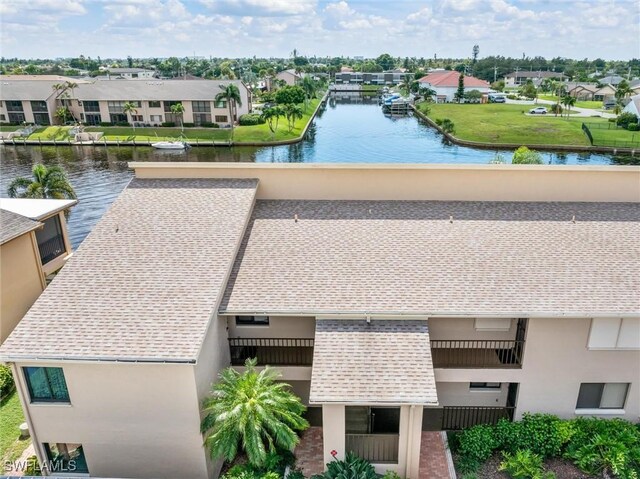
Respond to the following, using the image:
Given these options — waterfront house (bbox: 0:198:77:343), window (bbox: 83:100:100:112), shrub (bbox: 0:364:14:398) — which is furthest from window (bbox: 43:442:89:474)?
window (bbox: 83:100:100:112)

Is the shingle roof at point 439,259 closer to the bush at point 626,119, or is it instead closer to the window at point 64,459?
the window at point 64,459

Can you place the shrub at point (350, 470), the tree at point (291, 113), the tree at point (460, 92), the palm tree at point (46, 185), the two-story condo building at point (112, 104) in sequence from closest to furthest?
the shrub at point (350, 470) < the palm tree at point (46, 185) < the tree at point (291, 113) < the two-story condo building at point (112, 104) < the tree at point (460, 92)

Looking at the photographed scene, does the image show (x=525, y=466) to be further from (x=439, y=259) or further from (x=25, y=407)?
(x=25, y=407)

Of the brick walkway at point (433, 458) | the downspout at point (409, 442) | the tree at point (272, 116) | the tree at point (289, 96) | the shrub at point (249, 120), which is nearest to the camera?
the downspout at point (409, 442)

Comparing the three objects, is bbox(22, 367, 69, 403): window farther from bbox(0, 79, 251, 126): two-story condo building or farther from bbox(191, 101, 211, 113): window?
bbox(191, 101, 211, 113): window

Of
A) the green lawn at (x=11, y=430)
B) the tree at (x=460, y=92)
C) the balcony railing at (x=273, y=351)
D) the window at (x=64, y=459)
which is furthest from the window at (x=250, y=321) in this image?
the tree at (x=460, y=92)

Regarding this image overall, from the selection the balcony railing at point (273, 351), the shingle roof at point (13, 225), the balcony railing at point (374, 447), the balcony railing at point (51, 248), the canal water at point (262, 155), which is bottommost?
the canal water at point (262, 155)

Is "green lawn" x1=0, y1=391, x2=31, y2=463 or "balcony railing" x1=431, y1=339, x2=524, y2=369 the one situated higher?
"balcony railing" x1=431, y1=339, x2=524, y2=369

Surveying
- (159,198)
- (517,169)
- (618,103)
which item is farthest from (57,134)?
(618,103)
